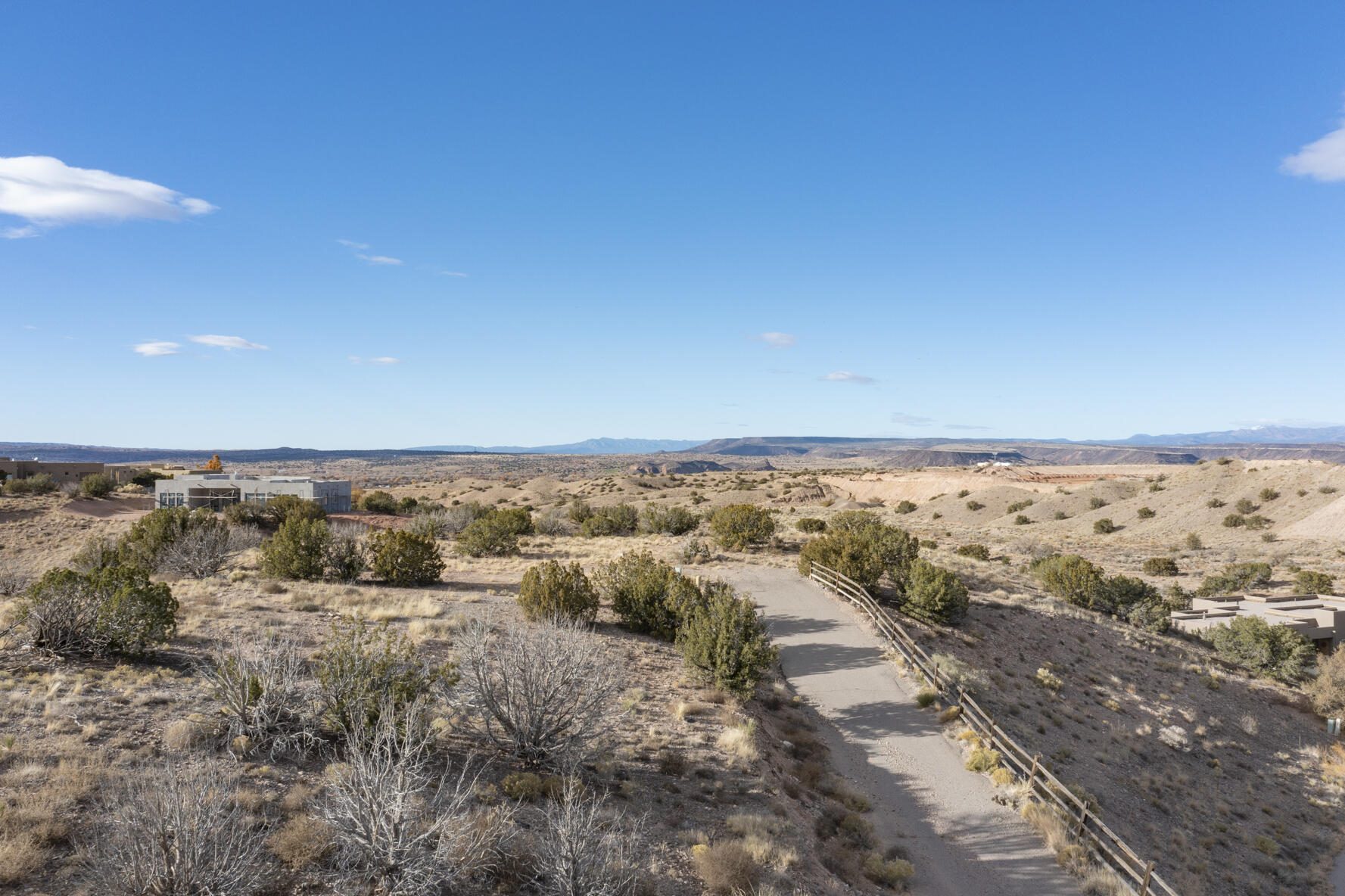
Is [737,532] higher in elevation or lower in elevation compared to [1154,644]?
higher

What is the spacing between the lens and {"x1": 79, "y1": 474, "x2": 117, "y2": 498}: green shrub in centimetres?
4653

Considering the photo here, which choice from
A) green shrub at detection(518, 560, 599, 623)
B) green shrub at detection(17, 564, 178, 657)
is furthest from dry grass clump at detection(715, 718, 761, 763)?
green shrub at detection(17, 564, 178, 657)

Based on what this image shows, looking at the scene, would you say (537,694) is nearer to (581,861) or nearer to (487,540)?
(581,861)

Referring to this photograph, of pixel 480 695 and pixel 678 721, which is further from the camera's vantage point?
pixel 678 721

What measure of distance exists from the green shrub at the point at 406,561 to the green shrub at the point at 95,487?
38.0 metres

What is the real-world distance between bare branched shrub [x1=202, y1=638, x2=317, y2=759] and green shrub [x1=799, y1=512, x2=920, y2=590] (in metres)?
18.1

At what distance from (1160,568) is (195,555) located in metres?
43.8

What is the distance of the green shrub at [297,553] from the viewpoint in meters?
21.8

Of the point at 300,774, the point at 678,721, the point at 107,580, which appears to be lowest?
the point at 678,721

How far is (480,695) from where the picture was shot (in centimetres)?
1044

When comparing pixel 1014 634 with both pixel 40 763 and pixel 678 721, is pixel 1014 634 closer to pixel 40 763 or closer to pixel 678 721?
pixel 678 721

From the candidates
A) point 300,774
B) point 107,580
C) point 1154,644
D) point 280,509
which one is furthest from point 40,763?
point 280,509

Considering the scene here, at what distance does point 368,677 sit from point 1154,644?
89.3 ft

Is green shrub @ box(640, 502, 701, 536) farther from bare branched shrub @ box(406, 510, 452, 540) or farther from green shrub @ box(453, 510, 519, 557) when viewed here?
bare branched shrub @ box(406, 510, 452, 540)
